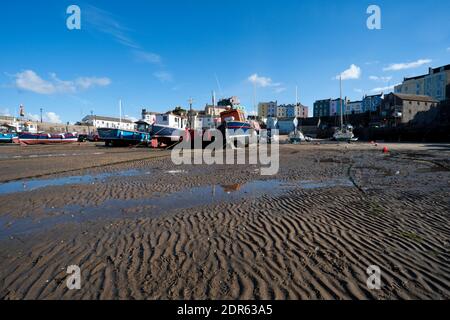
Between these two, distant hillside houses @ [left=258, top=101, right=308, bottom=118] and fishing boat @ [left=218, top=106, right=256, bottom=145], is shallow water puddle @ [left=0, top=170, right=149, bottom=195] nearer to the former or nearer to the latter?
fishing boat @ [left=218, top=106, right=256, bottom=145]

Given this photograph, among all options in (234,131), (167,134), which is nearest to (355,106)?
(234,131)

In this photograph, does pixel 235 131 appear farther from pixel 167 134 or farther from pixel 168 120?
pixel 168 120

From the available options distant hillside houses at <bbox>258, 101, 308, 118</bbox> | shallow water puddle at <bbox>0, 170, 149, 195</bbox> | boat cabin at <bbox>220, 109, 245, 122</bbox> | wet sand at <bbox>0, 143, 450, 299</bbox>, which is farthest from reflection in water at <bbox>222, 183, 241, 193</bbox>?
distant hillside houses at <bbox>258, 101, 308, 118</bbox>

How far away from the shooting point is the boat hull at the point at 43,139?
131 ft

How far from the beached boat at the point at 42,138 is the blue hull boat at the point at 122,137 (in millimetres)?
16527

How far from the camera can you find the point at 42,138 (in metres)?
41.4

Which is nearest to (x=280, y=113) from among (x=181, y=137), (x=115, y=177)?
(x=181, y=137)

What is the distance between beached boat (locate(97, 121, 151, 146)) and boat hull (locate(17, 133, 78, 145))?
53.2ft

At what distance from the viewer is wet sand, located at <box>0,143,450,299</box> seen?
10.0ft

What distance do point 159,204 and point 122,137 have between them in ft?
92.9

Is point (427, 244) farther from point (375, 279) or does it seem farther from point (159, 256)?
point (159, 256)

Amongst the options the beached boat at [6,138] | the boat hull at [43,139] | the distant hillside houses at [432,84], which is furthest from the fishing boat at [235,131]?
the distant hillside houses at [432,84]

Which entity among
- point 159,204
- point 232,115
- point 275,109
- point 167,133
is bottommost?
point 159,204

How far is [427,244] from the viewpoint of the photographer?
4.15 m
